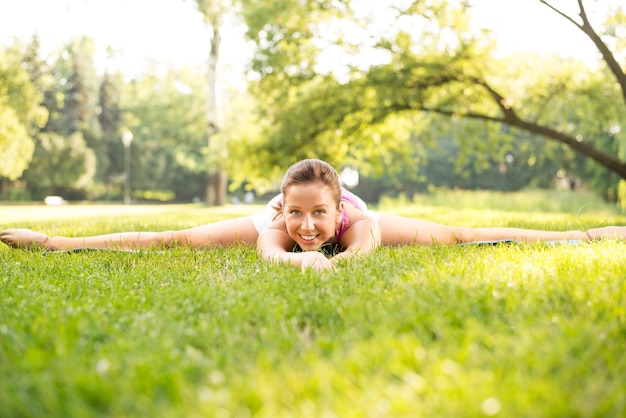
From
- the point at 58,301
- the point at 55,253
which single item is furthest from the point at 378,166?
the point at 58,301

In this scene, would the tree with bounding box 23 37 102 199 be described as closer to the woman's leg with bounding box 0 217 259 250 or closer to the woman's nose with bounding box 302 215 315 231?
the woman's leg with bounding box 0 217 259 250

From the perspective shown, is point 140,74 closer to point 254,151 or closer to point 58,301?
point 254,151

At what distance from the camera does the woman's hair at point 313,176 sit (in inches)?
157

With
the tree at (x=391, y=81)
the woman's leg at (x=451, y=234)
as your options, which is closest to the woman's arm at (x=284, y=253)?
the woman's leg at (x=451, y=234)

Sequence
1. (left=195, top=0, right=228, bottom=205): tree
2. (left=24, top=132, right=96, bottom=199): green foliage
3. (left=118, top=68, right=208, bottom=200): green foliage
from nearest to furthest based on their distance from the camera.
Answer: (left=195, top=0, right=228, bottom=205): tree → (left=24, top=132, right=96, bottom=199): green foliage → (left=118, top=68, right=208, bottom=200): green foliage

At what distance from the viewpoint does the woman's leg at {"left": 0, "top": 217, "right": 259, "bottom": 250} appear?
4887mm

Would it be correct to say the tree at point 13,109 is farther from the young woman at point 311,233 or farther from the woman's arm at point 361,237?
the woman's arm at point 361,237

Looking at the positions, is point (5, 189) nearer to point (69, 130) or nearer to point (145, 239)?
point (69, 130)

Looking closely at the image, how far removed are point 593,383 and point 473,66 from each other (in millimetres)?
14025

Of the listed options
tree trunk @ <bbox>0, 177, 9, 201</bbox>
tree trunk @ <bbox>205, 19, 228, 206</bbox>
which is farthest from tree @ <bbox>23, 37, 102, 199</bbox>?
tree trunk @ <bbox>205, 19, 228, 206</bbox>

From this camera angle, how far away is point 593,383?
5.02ft

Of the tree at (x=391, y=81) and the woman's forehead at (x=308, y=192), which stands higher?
the tree at (x=391, y=81)

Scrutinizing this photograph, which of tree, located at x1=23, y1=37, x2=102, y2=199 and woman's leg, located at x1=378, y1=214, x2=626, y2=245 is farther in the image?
tree, located at x1=23, y1=37, x2=102, y2=199

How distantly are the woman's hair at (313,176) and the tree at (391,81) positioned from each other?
10.2m
